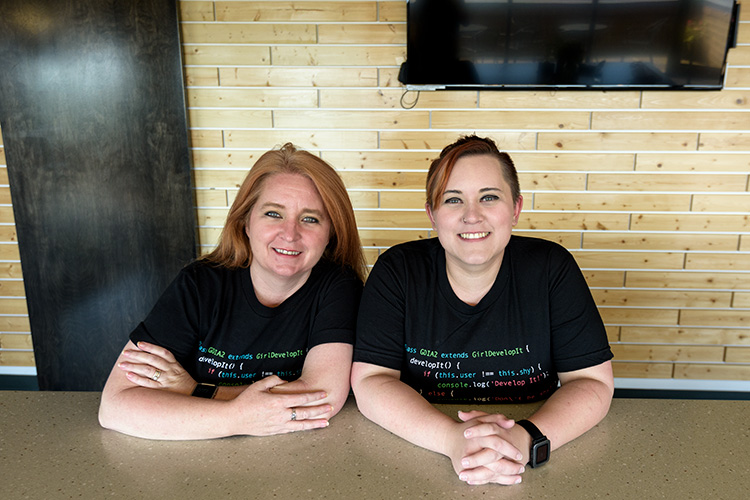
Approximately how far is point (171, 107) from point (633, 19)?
2.44m

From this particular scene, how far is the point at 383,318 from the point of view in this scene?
1.45 metres

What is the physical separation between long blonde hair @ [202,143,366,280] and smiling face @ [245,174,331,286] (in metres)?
0.03

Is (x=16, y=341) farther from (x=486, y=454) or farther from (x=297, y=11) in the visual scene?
(x=486, y=454)

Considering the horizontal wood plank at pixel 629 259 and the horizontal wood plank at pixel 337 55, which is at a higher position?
the horizontal wood plank at pixel 337 55

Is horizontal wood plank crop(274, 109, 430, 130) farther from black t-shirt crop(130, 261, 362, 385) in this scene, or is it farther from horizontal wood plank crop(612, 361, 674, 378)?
horizontal wood plank crop(612, 361, 674, 378)

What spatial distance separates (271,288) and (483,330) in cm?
61

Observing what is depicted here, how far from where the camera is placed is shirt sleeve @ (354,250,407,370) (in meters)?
1.41

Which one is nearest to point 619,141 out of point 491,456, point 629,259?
point 629,259

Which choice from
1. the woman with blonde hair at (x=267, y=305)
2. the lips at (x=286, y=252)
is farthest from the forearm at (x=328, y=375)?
the lips at (x=286, y=252)

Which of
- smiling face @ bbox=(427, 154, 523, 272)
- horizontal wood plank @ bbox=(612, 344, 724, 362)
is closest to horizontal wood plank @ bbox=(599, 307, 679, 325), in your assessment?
horizontal wood plank @ bbox=(612, 344, 724, 362)

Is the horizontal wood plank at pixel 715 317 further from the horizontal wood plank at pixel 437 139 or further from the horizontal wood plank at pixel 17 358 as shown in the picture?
the horizontal wood plank at pixel 17 358

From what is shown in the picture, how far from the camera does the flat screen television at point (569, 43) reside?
275 centimetres

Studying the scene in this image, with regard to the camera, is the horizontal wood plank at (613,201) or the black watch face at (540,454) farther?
the horizontal wood plank at (613,201)

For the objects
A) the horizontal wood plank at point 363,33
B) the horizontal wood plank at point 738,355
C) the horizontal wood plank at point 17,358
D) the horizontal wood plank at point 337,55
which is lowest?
the horizontal wood plank at point 17,358
